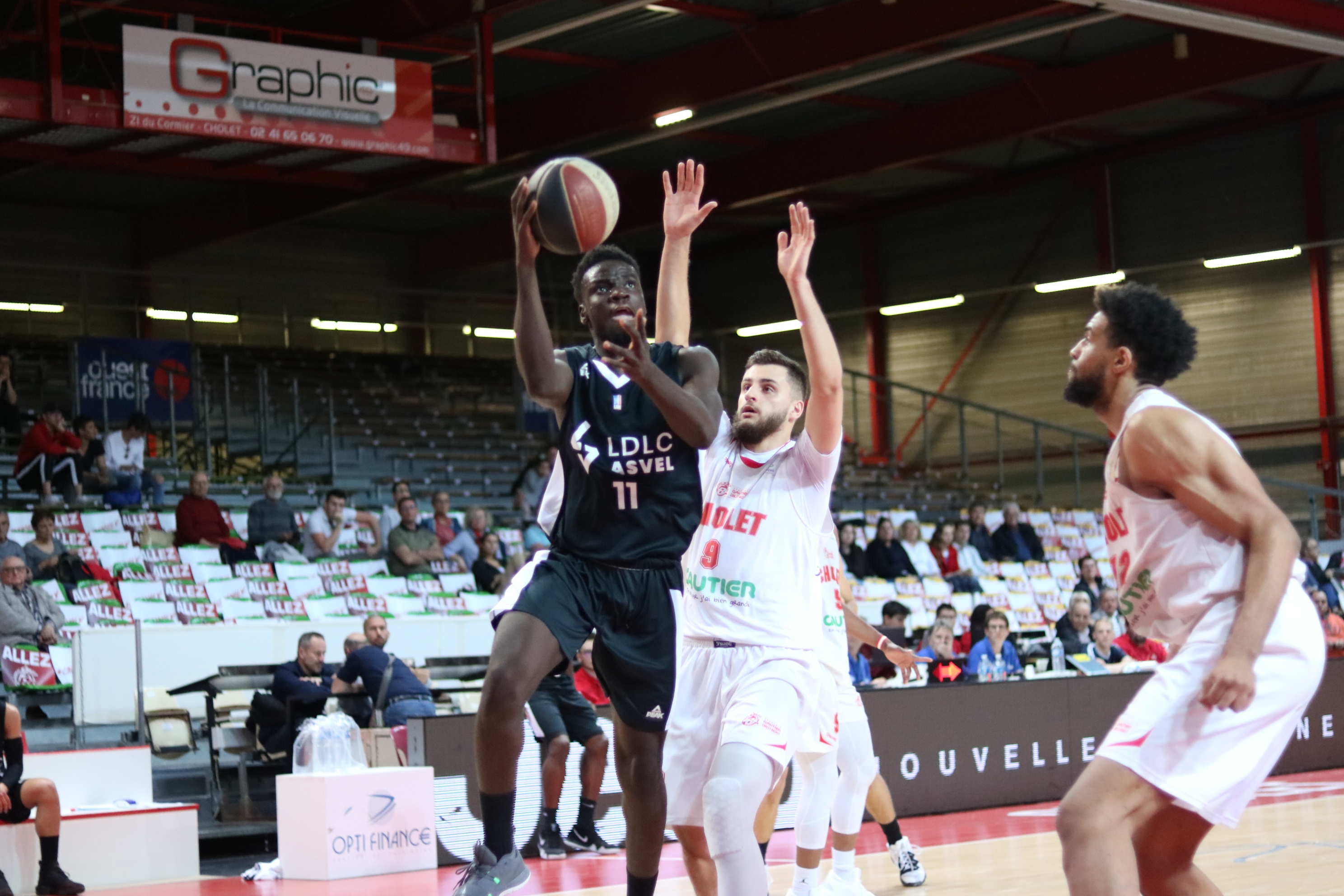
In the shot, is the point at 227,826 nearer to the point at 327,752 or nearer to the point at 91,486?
the point at 327,752

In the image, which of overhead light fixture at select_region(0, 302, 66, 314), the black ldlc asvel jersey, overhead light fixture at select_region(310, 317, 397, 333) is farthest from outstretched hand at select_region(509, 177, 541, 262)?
overhead light fixture at select_region(310, 317, 397, 333)

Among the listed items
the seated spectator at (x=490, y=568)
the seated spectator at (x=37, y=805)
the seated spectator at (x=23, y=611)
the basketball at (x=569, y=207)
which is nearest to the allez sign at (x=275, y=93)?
the seated spectator at (x=490, y=568)

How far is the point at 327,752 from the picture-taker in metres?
9.23

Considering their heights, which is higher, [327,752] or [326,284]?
[326,284]

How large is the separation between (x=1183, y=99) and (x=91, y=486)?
629 inches

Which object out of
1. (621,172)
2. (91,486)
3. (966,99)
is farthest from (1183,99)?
(91,486)

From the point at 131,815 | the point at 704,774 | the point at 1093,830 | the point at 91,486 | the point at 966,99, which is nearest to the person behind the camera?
the point at 1093,830

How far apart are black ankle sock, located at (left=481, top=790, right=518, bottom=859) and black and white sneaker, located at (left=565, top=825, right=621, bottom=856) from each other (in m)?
5.56

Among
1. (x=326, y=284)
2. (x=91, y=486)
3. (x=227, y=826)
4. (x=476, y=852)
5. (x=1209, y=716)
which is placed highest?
(x=326, y=284)

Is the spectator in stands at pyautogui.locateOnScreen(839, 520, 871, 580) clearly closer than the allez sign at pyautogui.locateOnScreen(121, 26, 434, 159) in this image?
No

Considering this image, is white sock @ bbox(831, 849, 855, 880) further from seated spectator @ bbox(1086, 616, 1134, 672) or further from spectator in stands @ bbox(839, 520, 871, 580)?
spectator in stands @ bbox(839, 520, 871, 580)

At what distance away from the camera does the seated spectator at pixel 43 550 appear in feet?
40.9

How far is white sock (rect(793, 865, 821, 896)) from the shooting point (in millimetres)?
6582

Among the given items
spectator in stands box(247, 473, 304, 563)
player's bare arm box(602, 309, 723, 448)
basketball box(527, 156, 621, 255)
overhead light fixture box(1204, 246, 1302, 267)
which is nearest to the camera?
player's bare arm box(602, 309, 723, 448)
